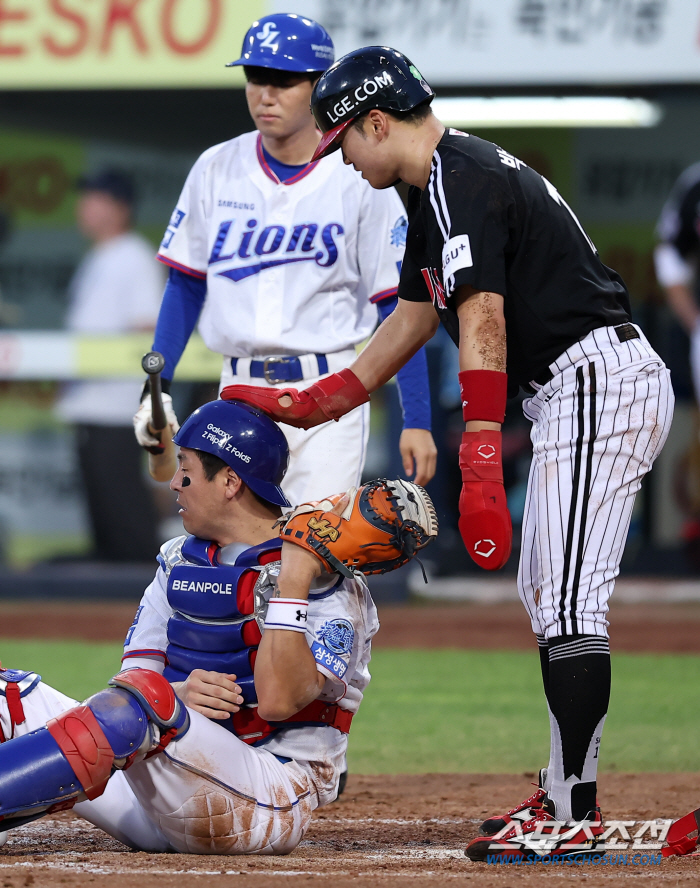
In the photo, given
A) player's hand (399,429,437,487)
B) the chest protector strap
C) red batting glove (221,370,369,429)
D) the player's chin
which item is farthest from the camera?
player's hand (399,429,437,487)

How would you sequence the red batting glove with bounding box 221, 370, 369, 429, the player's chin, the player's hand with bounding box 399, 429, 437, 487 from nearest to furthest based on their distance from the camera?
the player's chin
the red batting glove with bounding box 221, 370, 369, 429
the player's hand with bounding box 399, 429, 437, 487

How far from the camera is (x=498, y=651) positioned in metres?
7.54

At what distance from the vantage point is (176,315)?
14.5ft

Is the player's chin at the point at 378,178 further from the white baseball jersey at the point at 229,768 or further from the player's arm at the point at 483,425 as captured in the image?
the white baseball jersey at the point at 229,768

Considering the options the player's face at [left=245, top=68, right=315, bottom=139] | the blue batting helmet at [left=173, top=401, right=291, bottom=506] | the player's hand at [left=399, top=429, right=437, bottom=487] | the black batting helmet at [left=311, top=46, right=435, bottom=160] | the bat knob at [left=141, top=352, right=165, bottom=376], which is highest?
the player's face at [left=245, top=68, right=315, bottom=139]

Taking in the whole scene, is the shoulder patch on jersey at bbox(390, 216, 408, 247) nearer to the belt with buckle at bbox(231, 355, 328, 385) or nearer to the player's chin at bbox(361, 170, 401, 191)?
the belt with buckle at bbox(231, 355, 328, 385)

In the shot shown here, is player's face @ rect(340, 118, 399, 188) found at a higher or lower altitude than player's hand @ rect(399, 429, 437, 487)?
higher

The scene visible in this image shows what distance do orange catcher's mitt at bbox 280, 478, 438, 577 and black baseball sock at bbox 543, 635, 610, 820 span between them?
416mm

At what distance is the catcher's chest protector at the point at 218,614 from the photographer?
2.90m

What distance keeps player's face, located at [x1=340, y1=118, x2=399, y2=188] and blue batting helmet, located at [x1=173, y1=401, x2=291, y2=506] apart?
628mm

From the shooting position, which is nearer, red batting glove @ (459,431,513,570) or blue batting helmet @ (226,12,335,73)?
red batting glove @ (459,431,513,570)

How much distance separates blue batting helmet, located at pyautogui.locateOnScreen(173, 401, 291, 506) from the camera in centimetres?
307

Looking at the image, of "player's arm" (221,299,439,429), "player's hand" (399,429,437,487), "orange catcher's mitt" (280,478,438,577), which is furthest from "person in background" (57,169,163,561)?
"orange catcher's mitt" (280,478,438,577)

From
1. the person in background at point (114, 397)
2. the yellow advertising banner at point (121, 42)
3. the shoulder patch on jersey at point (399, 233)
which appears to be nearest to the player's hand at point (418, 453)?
the shoulder patch on jersey at point (399, 233)
